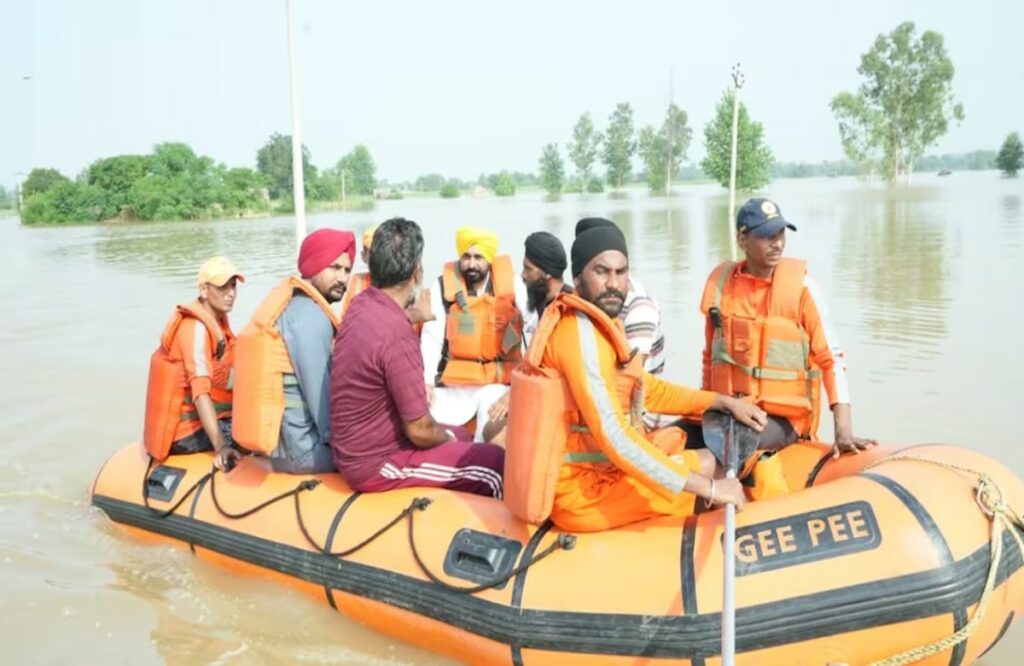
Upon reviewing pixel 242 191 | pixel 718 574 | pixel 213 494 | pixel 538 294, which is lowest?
pixel 213 494

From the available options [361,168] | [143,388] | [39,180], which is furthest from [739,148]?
[361,168]

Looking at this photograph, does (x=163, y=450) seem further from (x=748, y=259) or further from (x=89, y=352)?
(x=89, y=352)

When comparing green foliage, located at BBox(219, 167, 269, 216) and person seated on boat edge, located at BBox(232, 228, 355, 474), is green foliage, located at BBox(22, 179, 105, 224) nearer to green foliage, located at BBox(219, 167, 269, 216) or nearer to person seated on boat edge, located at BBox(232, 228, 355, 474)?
green foliage, located at BBox(219, 167, 269, 216)

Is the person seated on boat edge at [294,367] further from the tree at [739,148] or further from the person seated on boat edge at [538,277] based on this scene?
the tree at [739,148]

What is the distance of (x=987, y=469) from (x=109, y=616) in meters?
3.68

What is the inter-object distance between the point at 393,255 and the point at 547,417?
3.24ft

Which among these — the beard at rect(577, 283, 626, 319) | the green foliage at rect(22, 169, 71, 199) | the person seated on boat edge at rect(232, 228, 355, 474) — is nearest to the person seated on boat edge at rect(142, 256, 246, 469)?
the person seated on boat edge at rect(232, 228, 355, 474)

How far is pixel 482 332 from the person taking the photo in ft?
15.0

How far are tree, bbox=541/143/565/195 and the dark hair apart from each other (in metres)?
84.4

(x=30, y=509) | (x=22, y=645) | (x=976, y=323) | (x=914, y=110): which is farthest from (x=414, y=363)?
(x=914, y=110)

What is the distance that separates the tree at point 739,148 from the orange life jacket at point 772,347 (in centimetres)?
5052

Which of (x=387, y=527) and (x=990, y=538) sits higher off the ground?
(x=990, y=538)

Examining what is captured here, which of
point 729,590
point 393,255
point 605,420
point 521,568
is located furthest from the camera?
point 393,255

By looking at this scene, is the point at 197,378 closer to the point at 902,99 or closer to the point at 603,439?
the point at 603,439
